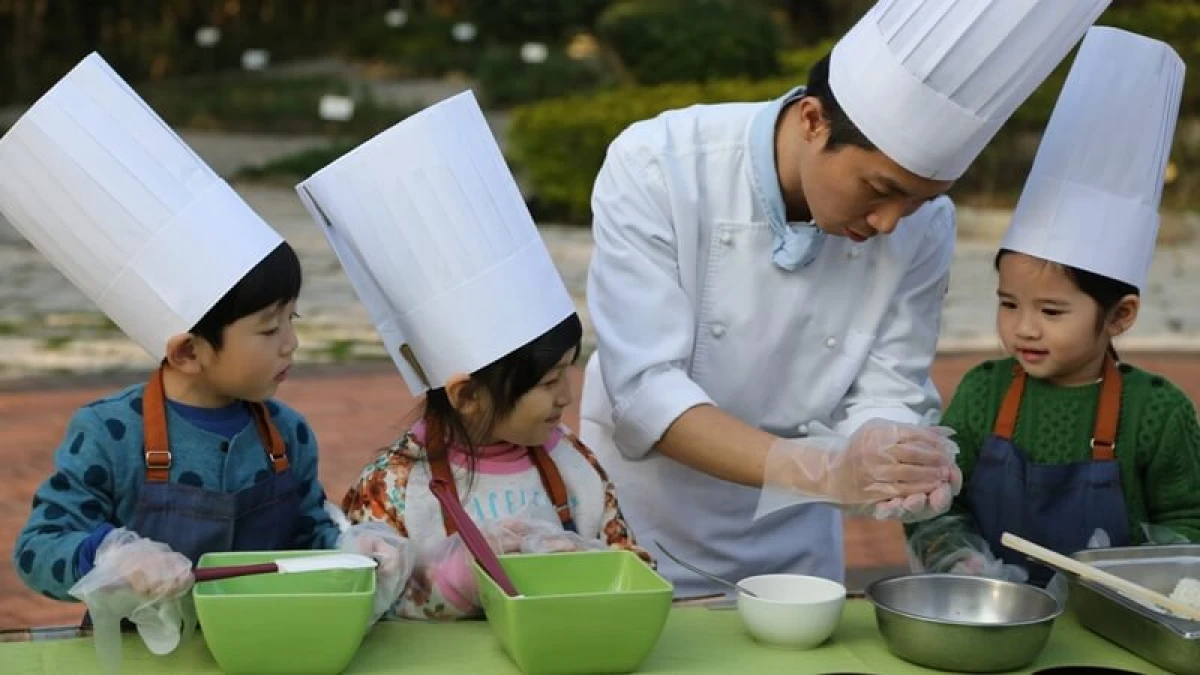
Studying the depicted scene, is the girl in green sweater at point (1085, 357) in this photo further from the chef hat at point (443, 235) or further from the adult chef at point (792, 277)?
the chef hat at point (443, 235)

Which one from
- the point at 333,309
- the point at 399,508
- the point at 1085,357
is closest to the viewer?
the point at 399,508

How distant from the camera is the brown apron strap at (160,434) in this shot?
2.47 m

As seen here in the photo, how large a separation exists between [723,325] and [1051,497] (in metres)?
0.60

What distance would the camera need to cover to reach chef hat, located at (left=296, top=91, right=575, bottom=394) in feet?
8.05

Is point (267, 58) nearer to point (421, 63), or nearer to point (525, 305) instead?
point (421, 63)

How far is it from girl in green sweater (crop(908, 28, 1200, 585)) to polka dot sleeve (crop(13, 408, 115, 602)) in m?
1.26

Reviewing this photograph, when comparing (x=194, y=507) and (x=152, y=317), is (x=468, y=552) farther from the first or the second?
(x=152, y=317)

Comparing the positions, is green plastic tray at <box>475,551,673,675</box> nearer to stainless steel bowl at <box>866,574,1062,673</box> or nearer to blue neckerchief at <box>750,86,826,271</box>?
stainless steel bowl at <box>866,574,1062,673</box>

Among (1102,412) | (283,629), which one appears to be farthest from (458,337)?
(1102,412)

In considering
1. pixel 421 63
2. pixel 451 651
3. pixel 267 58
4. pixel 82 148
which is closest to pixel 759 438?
pixel 451 651

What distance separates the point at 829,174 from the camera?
2.69m

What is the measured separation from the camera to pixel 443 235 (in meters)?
2.47

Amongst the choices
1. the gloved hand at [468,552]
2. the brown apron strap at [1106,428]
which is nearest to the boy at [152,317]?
the gloved hand at [468,552]

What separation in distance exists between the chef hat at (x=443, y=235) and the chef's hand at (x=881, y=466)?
446mm
